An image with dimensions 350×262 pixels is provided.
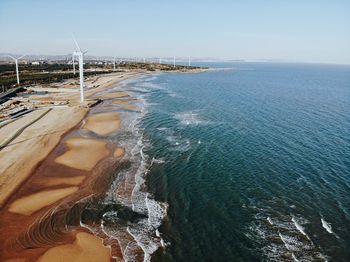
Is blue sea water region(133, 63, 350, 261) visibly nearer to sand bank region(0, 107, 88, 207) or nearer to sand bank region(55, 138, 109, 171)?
sand bank region(55, 138, 109, 171)

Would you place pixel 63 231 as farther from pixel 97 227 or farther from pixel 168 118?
pixel 168 118

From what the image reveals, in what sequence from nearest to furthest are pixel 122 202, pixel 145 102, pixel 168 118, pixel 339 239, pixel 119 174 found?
pixel 339 239, pixel 122 202, pixel 119 174, pixel 168 118, pixel 145 102

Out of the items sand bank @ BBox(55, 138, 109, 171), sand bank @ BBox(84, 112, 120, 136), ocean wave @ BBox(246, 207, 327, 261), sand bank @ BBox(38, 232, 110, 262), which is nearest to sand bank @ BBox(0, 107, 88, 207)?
sand bank @ BBox(55, 138, 109, 171)

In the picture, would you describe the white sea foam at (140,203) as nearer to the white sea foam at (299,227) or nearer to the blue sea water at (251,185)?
the blue sea water at (251,185)

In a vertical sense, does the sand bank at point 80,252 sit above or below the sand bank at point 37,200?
above

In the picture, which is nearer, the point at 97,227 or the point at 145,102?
the point at 97,227

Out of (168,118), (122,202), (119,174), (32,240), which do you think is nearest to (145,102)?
(168,118)

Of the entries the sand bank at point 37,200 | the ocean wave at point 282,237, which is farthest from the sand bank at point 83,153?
the ocean wave at point 282,237

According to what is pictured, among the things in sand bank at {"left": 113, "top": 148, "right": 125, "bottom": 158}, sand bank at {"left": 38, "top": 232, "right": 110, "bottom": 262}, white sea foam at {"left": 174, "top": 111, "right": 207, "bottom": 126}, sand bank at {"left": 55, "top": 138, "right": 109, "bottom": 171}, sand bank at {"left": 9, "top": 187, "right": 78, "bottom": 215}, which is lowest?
sand bank at {"left": 9, "top": 187, "right": 78, "bottom": 215}
